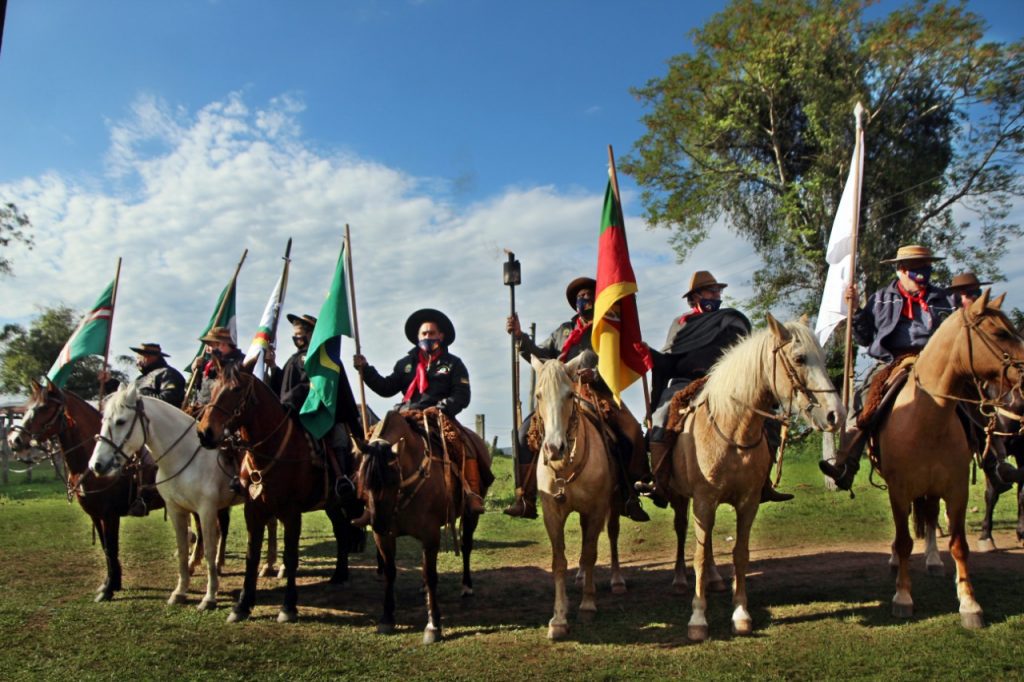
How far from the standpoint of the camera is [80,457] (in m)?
8.90

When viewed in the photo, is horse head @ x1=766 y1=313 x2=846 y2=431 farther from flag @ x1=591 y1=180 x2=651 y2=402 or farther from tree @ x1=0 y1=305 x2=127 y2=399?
tree @ x1=0 y1=305 x2=127 y2=399

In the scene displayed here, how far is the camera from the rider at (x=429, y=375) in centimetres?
847

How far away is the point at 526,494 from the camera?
25.1 feet

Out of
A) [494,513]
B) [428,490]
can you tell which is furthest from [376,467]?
[494,513]

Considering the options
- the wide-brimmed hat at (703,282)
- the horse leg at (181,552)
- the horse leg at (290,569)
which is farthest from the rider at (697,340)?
the horse leg at (181,552)

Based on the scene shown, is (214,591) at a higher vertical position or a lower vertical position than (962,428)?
lower

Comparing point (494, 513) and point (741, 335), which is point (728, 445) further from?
point (494, 513)

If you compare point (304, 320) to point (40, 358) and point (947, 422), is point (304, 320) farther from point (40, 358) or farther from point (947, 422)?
point (40, 358)

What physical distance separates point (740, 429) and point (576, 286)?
3025 mm

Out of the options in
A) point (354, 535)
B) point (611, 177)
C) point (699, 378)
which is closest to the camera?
point (699, 378)

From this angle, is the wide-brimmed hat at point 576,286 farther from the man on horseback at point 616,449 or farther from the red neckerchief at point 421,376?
the red neckerchief at point 421,376

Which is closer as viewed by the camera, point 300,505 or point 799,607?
point 799,607

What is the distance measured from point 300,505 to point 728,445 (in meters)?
4.68

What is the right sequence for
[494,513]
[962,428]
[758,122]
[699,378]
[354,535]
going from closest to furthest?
[962,428] < [699,378] < [354,535] < [494,513] < [758,122]
